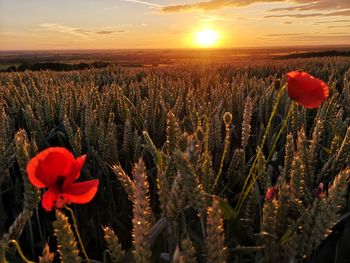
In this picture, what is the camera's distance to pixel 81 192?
685 mm

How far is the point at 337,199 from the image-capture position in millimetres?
632

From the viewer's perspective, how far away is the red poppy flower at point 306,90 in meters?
1.10

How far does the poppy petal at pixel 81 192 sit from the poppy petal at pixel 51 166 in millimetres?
33

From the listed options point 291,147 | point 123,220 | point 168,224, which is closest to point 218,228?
point 168,224

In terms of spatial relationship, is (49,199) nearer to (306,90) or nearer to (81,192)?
(81,192)

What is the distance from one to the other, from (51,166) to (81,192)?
8 cm

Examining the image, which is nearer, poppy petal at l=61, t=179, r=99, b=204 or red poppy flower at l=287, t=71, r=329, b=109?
poppy petal at l=61, t=179, r=99, b=204

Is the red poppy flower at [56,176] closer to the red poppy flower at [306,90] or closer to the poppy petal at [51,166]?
the poppy petal at [51,166]

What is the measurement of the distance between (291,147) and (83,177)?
2.92ft

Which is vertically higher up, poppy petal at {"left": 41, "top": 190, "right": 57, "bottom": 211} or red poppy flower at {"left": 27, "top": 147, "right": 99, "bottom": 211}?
red poppy flower at {"left": 27, "top": 147, "right": 99, "bottom": 211}

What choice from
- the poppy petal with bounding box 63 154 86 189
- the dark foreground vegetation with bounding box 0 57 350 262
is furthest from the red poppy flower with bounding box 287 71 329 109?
the poppy petal with bounding box 63 154 86 189

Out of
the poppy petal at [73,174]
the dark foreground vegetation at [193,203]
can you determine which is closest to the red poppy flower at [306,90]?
the dark foreground vegetation at [193,203]

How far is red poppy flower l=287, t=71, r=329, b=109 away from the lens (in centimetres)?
110

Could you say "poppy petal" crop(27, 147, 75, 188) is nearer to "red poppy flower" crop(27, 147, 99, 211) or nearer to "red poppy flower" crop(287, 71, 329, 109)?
"red poppy flower" crop(27, 147, 99, 211)
